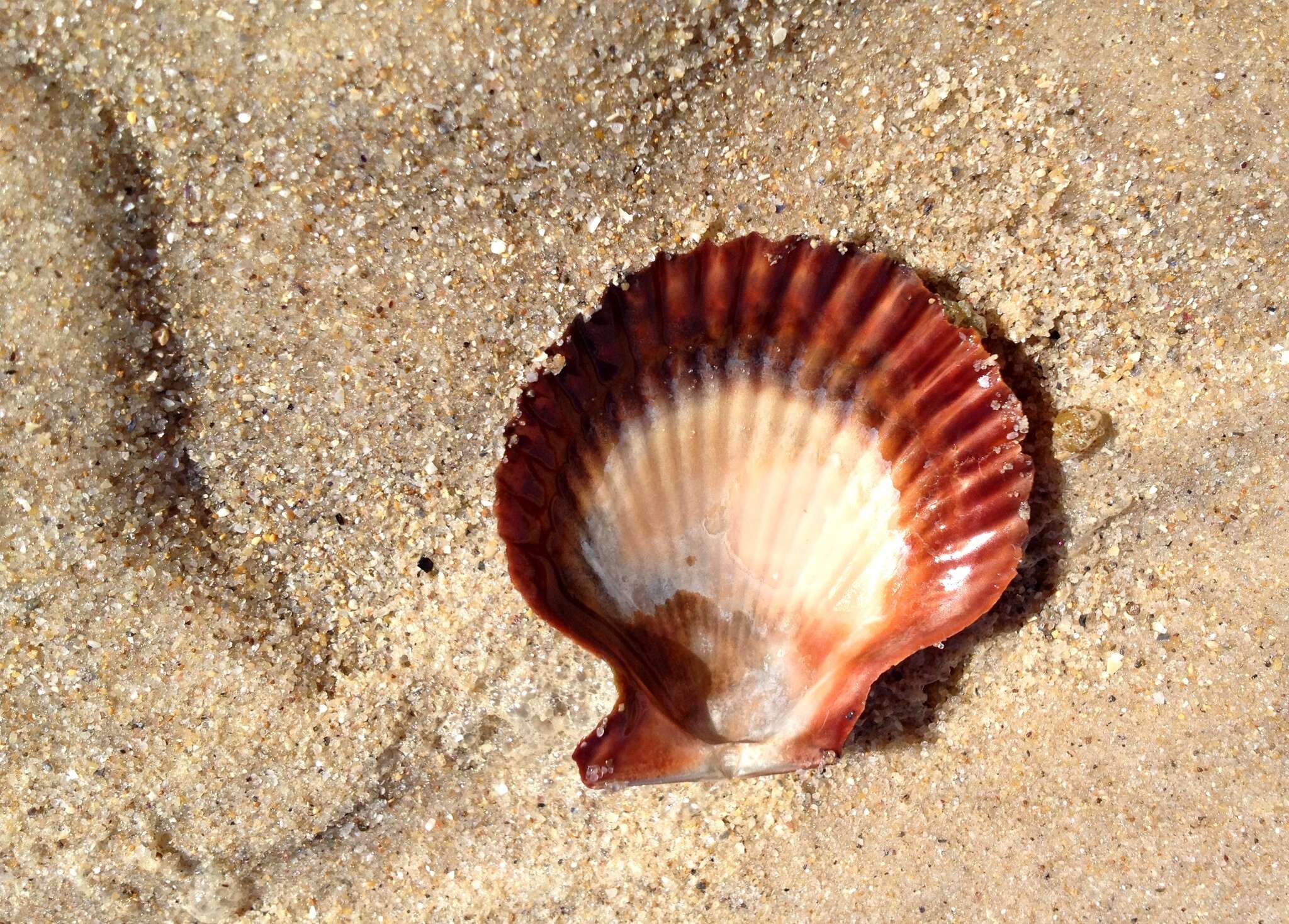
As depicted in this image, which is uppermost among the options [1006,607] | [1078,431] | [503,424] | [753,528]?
[503,424]

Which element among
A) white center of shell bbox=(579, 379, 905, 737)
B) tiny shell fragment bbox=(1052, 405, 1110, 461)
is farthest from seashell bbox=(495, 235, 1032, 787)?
tiny shell fragment bbox=(1052, 405, 1110, 461)

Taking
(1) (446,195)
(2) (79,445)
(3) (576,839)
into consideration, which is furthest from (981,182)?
(2) (79,445)

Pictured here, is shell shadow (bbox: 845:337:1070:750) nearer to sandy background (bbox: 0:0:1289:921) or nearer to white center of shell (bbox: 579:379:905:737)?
sandy background (bbox: 0:0:1289:921)

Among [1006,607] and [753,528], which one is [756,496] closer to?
[753,528]

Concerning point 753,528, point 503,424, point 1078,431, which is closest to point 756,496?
point 753,528

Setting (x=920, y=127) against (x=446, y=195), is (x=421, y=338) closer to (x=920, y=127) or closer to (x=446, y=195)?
(x=446, y=195)
